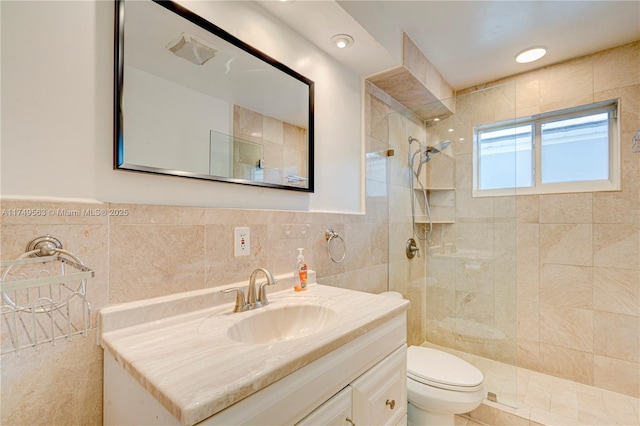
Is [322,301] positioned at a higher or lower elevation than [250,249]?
lower

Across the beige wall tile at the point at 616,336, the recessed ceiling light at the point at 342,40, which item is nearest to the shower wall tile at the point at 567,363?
the beige wall tile at the point at 616,336

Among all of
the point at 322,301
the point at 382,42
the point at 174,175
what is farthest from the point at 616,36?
the point at 174,175

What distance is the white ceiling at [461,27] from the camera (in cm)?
143

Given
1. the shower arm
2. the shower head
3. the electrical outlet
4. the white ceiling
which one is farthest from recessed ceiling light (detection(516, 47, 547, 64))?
the electrical outlet

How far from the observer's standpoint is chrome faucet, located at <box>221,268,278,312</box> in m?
1.06

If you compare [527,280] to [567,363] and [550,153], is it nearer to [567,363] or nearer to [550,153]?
[567,363]

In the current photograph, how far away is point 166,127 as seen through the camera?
1005 mm

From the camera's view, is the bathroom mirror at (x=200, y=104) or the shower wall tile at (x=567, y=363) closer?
the bathroom mirror at (x=200, y=104)

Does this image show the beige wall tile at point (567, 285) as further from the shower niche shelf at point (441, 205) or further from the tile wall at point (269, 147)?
the tile wall at point (269, 147)

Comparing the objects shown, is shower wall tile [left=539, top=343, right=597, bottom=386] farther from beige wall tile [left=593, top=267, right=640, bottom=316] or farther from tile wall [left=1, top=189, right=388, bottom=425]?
tile wall [left=1, top=189, right=388, bottom=425]

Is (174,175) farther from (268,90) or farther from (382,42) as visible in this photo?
(382,42)

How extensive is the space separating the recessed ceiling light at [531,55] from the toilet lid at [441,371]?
84.3 inches

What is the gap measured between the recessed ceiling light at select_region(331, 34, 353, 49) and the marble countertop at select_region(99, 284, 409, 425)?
1381 millimetres

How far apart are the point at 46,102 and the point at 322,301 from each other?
43.2 inches
